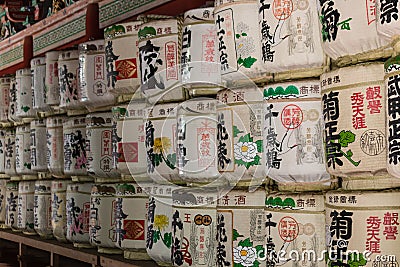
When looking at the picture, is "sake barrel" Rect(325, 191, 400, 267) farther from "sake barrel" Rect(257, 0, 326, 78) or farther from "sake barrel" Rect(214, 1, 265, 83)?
"sake barrel" Rect(214, 1, 265, 83)

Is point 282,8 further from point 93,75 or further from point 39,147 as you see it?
point 39,147

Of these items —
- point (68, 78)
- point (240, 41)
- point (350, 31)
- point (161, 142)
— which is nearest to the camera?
point (350, 31)

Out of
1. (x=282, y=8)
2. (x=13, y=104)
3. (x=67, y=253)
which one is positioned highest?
(x=282, y=8)

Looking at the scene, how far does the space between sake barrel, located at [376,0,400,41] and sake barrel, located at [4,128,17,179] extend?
3183mm

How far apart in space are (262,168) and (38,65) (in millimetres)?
2167

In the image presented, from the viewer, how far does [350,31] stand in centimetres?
164

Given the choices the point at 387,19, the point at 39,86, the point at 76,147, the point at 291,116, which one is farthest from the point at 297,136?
the point at 39,86

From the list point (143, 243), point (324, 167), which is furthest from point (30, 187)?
point (324, 167)

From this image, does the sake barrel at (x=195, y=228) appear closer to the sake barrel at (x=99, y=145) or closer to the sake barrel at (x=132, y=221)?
the sake barrel at (x=132, y=221)

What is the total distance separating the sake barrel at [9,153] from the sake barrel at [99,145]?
128 cm

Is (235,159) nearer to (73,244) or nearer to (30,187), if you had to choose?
(73,244)

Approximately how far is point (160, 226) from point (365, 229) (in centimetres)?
105

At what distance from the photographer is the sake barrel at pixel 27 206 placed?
4.05 metres

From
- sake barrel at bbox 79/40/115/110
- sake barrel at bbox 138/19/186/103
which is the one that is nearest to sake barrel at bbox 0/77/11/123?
sake barrel at bbox 79/40/115/110
